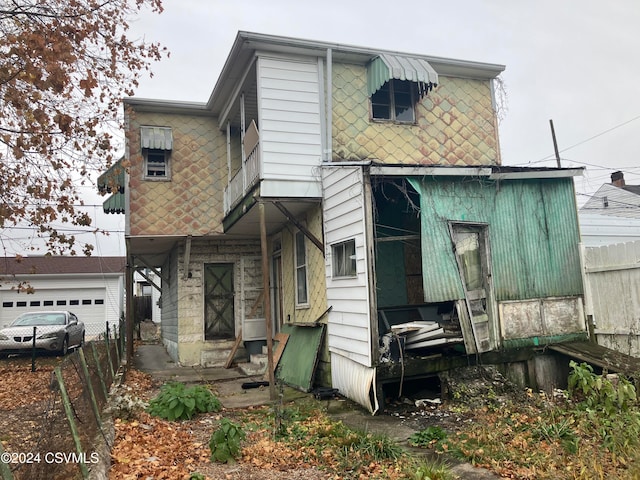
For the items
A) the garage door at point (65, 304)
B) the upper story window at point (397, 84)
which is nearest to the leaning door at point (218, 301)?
the upper story window at point (397, 84)

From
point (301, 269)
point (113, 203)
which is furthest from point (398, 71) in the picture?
point (113, 203)

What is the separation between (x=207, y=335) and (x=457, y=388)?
7.59m

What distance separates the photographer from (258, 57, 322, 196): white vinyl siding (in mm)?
8617

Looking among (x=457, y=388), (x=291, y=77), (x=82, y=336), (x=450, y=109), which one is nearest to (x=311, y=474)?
(x=457, y=388)

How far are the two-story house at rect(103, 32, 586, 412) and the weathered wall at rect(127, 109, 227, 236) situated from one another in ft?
0.10

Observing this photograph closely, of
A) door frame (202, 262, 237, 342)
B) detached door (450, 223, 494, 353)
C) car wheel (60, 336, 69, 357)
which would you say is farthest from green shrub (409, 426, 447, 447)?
car wheel (60, 336, 69, 357)

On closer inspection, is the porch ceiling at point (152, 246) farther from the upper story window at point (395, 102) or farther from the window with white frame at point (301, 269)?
the upper story window at point (395, 102)

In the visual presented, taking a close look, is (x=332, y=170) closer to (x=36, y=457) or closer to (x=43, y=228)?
(x=43, y=228)

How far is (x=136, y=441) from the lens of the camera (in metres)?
5.42

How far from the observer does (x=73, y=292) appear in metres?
24.7

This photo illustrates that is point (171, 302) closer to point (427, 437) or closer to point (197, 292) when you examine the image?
point (197, 292)

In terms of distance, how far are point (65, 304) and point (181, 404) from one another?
21.0 meters

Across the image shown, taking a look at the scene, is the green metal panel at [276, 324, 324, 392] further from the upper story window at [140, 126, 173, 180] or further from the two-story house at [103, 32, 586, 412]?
the upper story window at [140, 126, 173, 180]

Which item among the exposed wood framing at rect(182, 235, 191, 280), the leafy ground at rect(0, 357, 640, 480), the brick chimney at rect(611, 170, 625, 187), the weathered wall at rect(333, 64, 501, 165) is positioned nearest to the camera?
the leafy ground at rect(0, 357, 640, 480)
